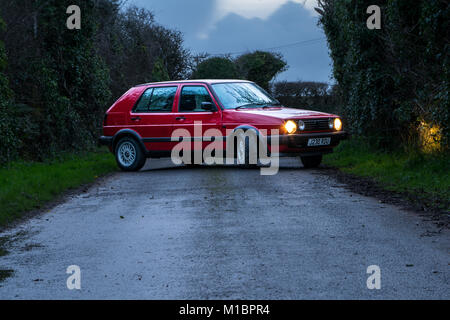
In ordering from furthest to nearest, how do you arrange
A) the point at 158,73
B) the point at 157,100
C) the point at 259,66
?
the point at 259,66 → the point at 158,73 → the point at 157,100

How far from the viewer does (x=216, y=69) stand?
3984 cm

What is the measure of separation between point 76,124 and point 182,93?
5.96 m

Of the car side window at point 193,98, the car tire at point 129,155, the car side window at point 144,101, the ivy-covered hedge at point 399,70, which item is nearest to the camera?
the ivy-covered hedge at point 399,70

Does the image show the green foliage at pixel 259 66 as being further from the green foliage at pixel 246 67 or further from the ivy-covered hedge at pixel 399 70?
the ivy-covered hedge at pixel 399 70

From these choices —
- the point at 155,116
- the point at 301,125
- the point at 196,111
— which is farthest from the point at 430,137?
the point at 155,116

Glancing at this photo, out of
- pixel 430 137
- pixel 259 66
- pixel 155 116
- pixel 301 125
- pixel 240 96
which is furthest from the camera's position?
pixel 259 66

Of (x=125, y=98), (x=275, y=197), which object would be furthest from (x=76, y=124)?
(x=275, y=197)

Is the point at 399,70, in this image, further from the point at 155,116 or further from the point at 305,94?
the point at 305,94

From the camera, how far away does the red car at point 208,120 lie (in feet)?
46.0

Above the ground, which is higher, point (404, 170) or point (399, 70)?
point (399, 70)

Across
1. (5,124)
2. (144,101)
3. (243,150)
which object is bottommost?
(243,150)

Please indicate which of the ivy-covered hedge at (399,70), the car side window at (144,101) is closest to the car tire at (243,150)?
the car side window at (144,101)

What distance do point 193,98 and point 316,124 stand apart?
111 inches

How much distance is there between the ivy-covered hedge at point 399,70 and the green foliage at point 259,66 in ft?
80.2
